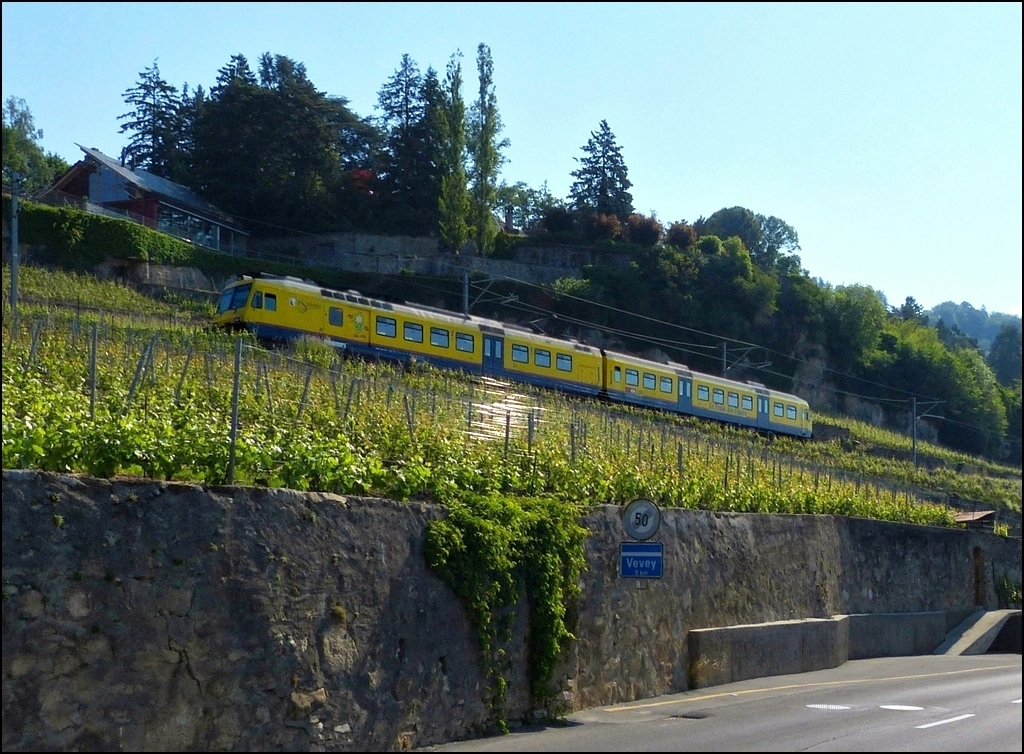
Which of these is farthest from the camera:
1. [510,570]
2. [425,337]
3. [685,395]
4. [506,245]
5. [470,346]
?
[506,245]

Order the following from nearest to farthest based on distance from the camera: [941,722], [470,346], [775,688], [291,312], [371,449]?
[941,722] < [371,449] < [775,688] < [291,312] < [470,346]

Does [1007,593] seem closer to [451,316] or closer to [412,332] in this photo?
[451,316]

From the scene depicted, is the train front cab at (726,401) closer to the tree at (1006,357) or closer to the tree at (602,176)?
the tree at (602,176)

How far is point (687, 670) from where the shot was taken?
19.4 metres

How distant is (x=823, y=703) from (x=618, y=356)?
91.8 feet

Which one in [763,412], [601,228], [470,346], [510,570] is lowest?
[510,570]

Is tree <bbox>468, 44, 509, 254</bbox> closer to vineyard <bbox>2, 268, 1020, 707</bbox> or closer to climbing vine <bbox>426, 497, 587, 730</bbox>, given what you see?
vineyard <bbox>2, 268, 1020, 707</bbox>

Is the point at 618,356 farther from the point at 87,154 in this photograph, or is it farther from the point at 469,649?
the point at 87,154

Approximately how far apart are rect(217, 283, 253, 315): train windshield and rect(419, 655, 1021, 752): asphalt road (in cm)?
2012

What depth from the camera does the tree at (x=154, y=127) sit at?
74.2 metres

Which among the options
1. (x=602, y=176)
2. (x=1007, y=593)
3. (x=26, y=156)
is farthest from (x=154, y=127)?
(x=1007, y=593)

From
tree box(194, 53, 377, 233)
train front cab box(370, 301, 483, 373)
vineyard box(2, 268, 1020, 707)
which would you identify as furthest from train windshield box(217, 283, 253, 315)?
tree box(194, 53, 377, 233)

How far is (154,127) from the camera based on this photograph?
252 feet

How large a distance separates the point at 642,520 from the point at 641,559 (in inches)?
22.4
